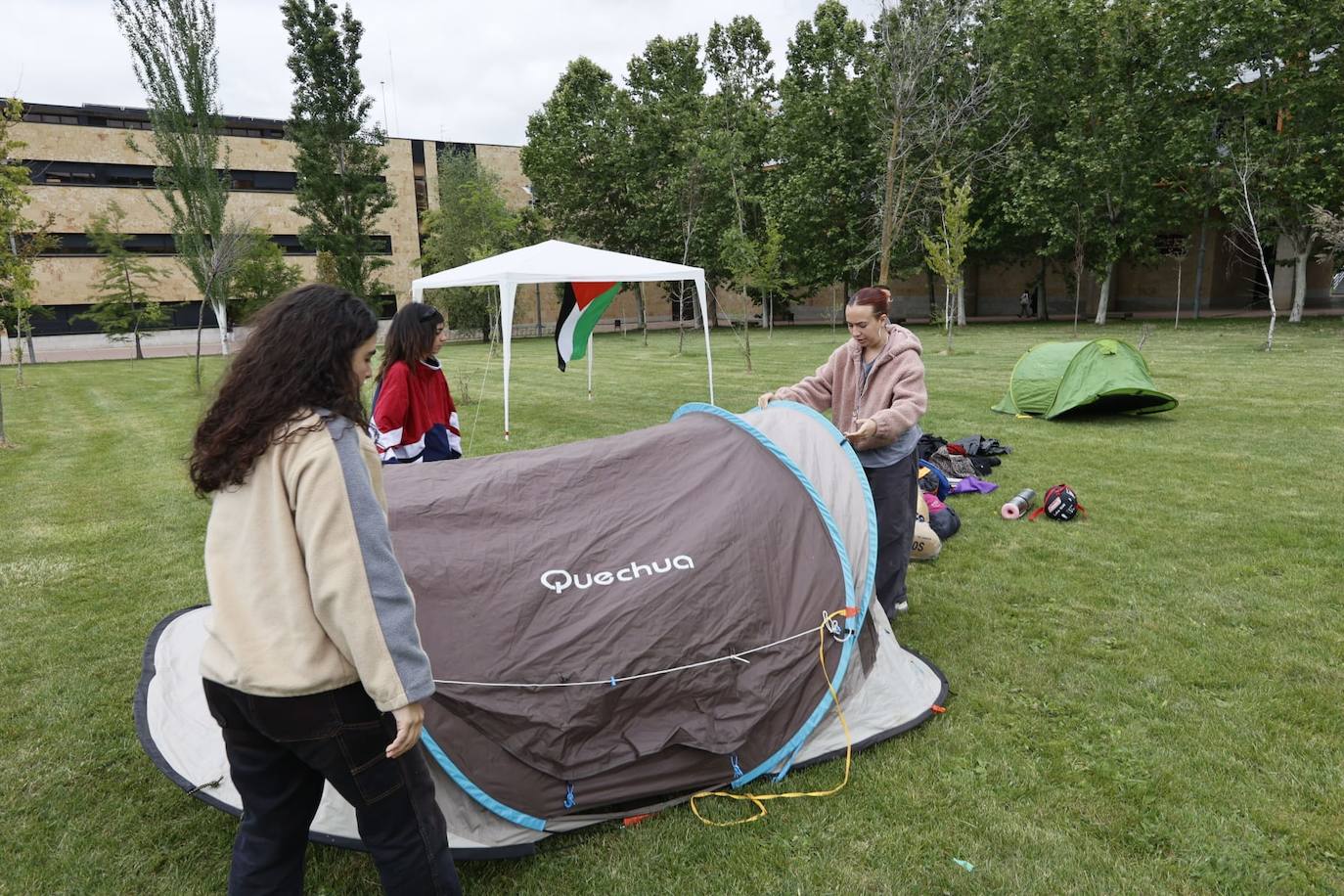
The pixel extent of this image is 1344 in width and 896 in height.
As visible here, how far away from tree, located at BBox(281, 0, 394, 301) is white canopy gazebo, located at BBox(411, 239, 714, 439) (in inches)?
825

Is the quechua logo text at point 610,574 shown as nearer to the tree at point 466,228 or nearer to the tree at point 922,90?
the tree at point 922,90

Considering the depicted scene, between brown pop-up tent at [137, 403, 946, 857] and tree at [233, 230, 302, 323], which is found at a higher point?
tree at [233, 230, 302, 323]

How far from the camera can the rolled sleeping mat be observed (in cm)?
636

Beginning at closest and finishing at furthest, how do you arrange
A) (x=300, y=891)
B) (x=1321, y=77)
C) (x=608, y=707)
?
(x=300, y=891)
(x=608, y=707)
(x=1321, y=77)

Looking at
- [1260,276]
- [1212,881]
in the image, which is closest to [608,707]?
[1212,881]

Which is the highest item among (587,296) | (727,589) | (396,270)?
(396,270)

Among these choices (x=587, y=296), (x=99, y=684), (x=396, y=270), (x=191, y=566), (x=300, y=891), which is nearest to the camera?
(x=300, y=891)

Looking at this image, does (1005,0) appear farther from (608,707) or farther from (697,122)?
(608,707)

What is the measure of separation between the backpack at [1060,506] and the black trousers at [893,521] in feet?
8.43

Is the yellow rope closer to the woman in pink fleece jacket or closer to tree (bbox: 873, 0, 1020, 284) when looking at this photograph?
the woman in pink fleece jacket

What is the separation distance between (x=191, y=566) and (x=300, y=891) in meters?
4.54

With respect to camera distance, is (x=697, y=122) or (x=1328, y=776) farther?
(x=697, y=122)

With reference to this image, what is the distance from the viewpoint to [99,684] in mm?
3979

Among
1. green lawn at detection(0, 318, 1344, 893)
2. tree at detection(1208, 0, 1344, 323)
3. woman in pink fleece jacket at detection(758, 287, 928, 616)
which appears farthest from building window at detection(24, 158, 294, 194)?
woman in pink fleece jacket at detection(758, 287, 928, 616)
